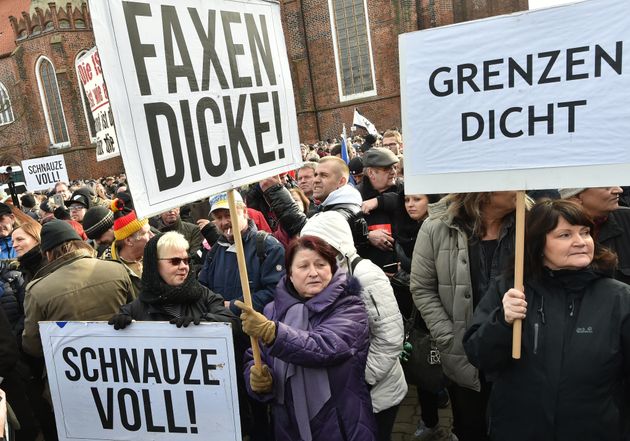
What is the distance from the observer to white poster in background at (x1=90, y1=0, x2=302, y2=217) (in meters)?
1.58

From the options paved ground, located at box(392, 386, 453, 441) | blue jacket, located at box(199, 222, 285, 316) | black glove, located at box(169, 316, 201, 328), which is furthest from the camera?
paved ground, located at box(392, 386, 453, 441)

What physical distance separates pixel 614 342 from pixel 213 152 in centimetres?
162

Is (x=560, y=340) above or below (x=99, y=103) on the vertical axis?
below

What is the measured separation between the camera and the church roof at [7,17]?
3257cm

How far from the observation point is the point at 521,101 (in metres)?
1.79

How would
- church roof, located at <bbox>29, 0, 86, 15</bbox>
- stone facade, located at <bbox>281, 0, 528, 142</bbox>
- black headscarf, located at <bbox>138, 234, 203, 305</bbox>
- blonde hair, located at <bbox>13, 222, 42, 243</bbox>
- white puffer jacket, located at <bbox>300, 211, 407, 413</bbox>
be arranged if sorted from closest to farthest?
white puffer jacket, located at <bbox>300, 211, 407, 413</bbox> < black headscarf, located at <bbox>138, 234, 203, 305</bbox> < blonde hair, located at <bbox>13, 222, 42, 243</bbox> < stone facade, located at <bbox>281, 0, 528, 142</bbox> < church roof, located at <bbox>29, 0, 86, 15</bbox>

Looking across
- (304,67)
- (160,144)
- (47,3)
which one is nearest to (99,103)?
(160,144)

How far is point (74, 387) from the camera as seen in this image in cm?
236

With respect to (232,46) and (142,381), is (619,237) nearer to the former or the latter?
(232,46)

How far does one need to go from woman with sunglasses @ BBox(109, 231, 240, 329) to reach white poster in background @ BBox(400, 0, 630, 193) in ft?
4.13

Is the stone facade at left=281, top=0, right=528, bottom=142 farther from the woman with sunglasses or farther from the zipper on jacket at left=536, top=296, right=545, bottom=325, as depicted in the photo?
the zipper on jacket at left=536, top=296, right=545, bottom=325

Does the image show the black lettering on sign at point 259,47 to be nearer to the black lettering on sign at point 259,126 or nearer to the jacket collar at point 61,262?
the black lettering on sign at point 259,126

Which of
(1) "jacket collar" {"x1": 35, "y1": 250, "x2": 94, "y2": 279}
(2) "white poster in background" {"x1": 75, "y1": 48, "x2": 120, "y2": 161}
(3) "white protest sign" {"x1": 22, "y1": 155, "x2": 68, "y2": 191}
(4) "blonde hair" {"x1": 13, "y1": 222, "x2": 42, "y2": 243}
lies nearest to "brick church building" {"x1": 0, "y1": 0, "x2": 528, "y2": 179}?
(3) "white protest sign" {"x1": 22, "y1": 155, "x2": 68, "y2": 191}

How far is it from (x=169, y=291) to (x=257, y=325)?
0.76 metres
